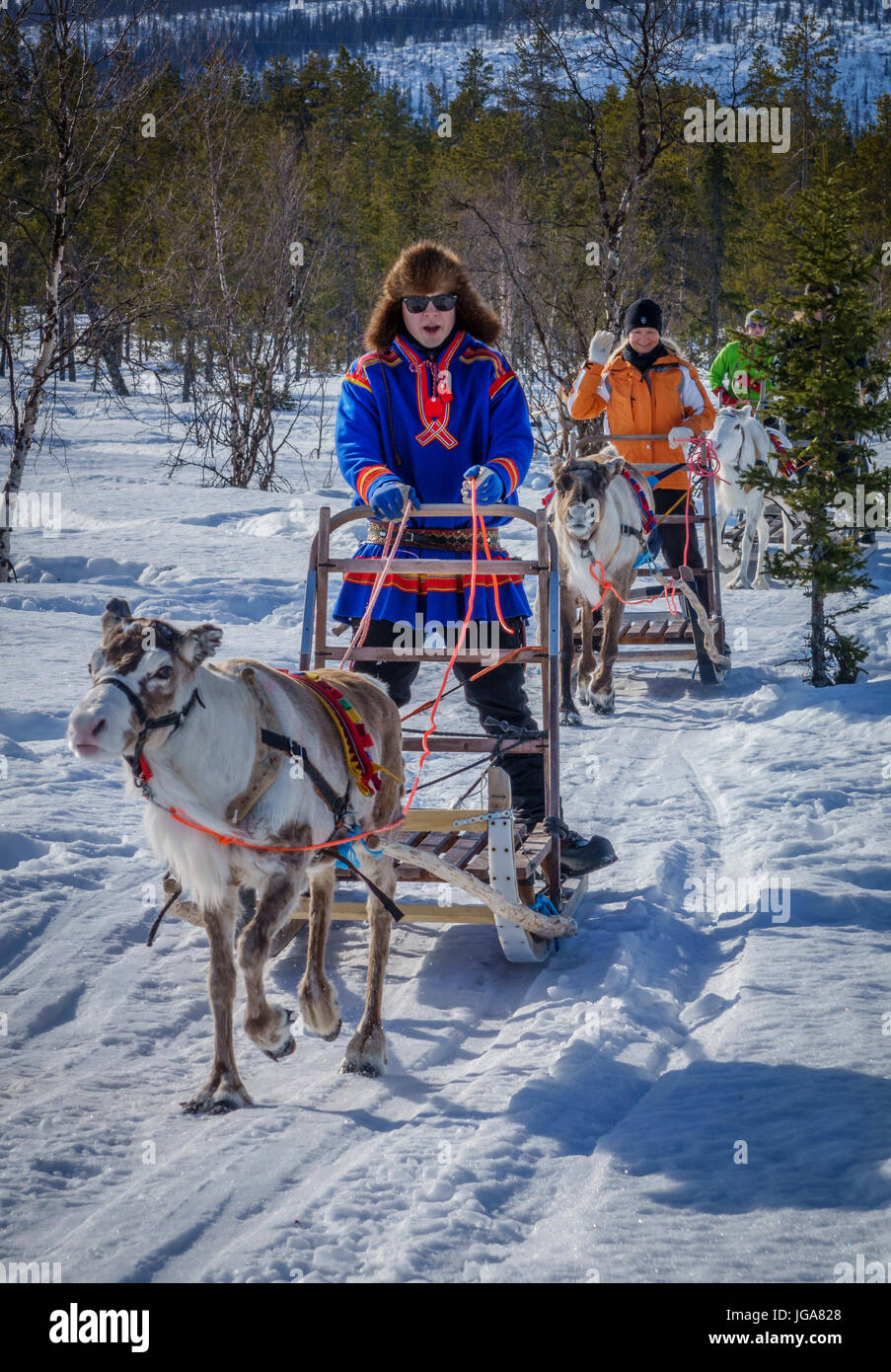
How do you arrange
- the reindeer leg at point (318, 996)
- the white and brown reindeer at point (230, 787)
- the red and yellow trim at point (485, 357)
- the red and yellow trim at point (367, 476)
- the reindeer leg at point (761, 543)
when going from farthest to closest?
the reindeer leg at point (761, 543)
the red and yellow trim at point (485, 357)
the red and yellow trim at point (367, 476)
the reindeer leg at point (318, 996)
the white and brown reindeer at point (230, 787)

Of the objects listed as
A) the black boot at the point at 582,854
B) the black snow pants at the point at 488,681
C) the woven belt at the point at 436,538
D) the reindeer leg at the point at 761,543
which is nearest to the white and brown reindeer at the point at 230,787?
the black snow pants at the point at 488,681

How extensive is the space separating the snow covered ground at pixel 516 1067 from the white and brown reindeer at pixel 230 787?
0.97ft

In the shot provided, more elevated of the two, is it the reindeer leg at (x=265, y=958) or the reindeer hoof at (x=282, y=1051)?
the reindeer leg at (x=265, y=958)

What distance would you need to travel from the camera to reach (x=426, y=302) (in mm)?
4359

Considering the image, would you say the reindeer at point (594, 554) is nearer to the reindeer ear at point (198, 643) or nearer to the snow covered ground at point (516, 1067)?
the snow covered ground at point (516, 1067)

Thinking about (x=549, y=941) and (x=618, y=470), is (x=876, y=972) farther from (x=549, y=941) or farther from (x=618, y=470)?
(x=618, y=470)

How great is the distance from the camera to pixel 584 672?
27.1 ft

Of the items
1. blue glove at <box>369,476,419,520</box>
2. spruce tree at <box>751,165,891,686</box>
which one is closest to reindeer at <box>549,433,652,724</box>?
spruce tree at <box>751,165,891,686</box>

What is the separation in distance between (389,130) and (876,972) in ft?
132

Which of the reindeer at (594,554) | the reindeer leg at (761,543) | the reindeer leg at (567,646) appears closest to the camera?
the reindeer at (594,554)

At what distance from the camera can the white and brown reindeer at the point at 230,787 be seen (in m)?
2.59

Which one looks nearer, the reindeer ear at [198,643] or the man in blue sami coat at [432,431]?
the reindeer ear at [198,643]

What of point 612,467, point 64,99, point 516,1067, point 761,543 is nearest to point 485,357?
point 516,1067

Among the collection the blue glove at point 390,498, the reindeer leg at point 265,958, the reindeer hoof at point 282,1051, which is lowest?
the reindeer hoof at point 282,1051
